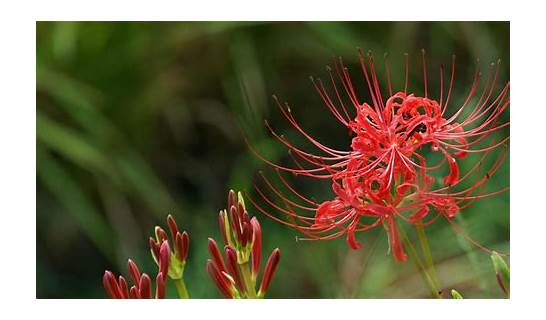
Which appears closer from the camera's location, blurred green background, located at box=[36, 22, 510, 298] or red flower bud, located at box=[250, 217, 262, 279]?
red flower bud, located at box=[250, 217, 262, 279]

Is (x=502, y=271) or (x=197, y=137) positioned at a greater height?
(x=197, y=137)

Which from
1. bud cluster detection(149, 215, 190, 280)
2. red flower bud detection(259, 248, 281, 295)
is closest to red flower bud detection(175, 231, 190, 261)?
bud cluster detection(149, 215, 190, 280)

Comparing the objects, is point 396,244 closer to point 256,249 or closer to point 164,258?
point 256,249

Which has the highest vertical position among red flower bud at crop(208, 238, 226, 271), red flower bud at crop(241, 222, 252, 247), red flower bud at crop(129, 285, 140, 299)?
red flower bud at crop(241, 222, 252, 247)

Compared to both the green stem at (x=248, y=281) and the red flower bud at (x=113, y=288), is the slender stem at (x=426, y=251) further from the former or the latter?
the red flower bud at (x=113, y=288)

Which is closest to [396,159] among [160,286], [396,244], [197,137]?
[396,244]

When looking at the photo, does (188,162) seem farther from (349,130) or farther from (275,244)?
(349,130)

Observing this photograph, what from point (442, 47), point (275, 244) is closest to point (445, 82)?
point (442, 47)

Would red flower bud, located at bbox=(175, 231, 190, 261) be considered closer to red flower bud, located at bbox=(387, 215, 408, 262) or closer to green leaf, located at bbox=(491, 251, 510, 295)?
red flower bud, located at bbox=(387, 215, 408, 262)
